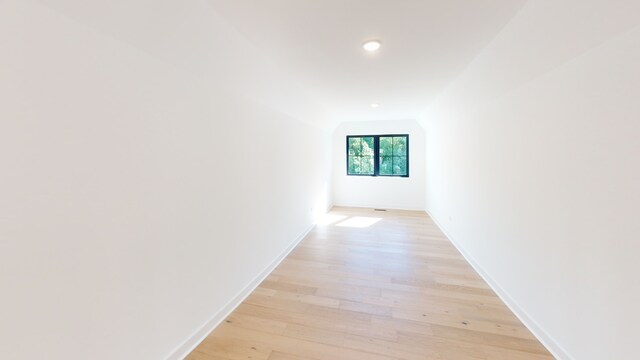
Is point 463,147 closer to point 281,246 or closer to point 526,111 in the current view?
point 526,111

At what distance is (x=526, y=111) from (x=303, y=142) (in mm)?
2728

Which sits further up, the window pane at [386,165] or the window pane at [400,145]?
the window pane at [400,145]

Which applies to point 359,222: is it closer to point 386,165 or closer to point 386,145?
point 386,165

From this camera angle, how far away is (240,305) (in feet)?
6.97

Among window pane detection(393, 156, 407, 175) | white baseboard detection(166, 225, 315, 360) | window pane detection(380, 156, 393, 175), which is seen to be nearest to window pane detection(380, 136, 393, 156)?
window pane detection(380, 156, 393, 175)

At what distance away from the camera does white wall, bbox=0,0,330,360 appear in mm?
857

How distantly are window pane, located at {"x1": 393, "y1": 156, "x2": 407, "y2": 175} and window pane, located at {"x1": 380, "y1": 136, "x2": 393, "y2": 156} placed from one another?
23cm

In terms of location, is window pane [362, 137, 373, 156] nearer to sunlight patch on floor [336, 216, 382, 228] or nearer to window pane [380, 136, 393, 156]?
window pane [380, 136, 393, 156]

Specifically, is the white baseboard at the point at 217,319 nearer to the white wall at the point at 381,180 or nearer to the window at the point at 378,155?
the white wall at the point at 381,180

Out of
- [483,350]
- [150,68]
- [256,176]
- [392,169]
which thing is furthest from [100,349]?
[392,169]

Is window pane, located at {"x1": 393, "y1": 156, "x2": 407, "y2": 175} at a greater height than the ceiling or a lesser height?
lesser

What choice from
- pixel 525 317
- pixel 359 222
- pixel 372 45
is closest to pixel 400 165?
pixel 359 222

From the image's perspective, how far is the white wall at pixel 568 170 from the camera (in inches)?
44.4

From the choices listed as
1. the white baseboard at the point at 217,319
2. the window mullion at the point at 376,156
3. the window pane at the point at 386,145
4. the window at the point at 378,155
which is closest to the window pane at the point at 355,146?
the window at the point at 378,155
